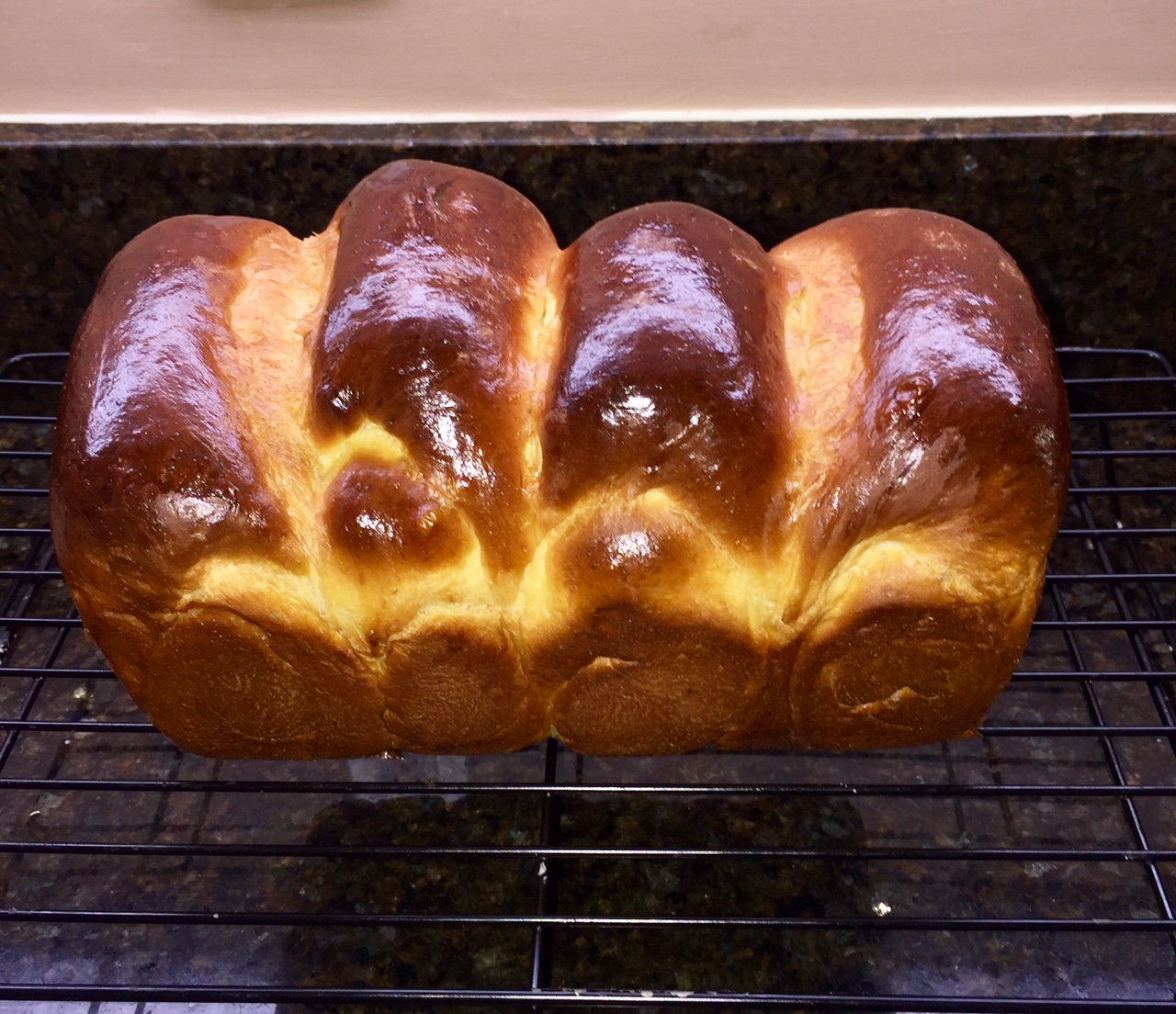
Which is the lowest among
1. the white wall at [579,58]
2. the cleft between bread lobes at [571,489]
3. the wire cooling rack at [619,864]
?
the wire cooling rack at [619,864]

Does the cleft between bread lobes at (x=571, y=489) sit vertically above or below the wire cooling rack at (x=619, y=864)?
above

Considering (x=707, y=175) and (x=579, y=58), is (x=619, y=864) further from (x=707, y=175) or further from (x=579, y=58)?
(x=579, y=58)

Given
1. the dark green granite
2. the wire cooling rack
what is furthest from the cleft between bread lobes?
the dark green granite

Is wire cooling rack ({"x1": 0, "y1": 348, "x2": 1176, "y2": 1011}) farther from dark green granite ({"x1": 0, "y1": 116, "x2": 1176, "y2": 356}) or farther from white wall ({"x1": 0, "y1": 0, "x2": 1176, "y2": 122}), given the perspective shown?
white wall ({"x1": 0, "y1": 0, "x2": 1176, "y2": 122})

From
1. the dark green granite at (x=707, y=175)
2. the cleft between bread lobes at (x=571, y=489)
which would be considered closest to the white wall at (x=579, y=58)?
the dark green granite at (x=707, y=175)

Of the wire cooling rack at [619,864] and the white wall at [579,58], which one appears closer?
the wire cooling rack at [619,864]

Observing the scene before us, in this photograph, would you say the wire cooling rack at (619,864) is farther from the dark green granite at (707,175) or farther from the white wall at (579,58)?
the white wall at (579,58)

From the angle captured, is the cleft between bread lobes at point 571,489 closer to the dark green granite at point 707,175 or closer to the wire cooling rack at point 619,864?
the wire cooling rack at point 619,864
